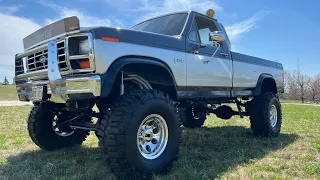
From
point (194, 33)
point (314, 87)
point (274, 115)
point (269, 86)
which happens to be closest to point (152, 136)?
point (194, 33)

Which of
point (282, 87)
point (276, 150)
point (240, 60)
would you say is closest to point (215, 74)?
point (240, 60)

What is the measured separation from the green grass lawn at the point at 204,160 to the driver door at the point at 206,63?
1.05m

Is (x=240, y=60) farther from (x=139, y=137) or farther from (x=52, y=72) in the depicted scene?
(x=52, y=72)

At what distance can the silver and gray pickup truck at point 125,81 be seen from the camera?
3160mm

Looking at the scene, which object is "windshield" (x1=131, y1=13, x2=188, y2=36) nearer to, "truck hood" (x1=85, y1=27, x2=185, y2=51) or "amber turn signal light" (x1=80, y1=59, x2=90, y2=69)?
"truck hood" (x1=85, y1=27, x2=185, y2=51)

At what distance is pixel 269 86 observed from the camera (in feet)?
23.5

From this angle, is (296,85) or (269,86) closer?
(269,86)

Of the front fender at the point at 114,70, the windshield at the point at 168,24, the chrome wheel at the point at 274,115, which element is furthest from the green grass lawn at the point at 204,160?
the windshield at the point at 168,24

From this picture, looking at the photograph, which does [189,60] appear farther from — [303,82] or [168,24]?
[303,82]

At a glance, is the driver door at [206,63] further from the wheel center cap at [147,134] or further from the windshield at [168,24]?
the wheel center cap at [147,134]

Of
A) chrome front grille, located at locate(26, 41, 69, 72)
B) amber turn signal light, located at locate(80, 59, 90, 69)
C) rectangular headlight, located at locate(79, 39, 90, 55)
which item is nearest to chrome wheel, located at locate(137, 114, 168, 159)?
amber turn signal light, located at locate(80, 59, 90, 69)

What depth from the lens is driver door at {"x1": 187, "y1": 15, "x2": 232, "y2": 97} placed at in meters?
4.45

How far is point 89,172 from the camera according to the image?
11.7 feet

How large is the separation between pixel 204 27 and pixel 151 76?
5.84 ft
